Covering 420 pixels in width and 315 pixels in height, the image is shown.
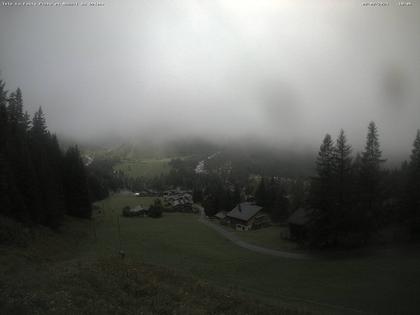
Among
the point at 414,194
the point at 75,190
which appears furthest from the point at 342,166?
the point at 75,190

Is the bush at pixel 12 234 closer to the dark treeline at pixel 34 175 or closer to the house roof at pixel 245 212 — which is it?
the dark treeline at pixel 34 175

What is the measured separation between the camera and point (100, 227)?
61.7 meters

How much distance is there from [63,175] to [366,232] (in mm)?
50070

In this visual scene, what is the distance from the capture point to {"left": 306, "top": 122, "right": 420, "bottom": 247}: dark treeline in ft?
140

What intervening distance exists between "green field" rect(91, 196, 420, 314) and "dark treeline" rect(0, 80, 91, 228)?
8577 mm

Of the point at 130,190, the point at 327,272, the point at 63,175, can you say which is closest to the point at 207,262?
the point at 327,272

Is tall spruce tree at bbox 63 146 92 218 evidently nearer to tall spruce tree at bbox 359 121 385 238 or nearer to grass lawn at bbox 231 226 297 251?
grass lawn at bbox 231 226 297 251

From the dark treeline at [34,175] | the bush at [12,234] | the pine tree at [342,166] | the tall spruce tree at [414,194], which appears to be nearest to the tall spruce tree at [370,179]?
the pine tree at [342,166]

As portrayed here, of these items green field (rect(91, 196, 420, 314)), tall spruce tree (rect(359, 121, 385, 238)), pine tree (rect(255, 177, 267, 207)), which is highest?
tall spruce tree (rect(359, 121, 385, 238))

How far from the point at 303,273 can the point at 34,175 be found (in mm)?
33800

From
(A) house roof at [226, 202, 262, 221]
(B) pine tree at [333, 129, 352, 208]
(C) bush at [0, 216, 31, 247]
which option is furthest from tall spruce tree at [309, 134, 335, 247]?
(A) house roof at [226, 202, 262, 221]

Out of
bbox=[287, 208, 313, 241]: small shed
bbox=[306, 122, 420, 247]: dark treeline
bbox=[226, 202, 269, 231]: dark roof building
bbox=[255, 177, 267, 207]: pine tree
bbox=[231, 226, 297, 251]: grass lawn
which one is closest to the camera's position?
bbox=[306, 122, 420, 247]: dark treeline

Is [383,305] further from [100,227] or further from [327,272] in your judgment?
[100,227]

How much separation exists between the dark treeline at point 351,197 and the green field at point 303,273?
16.5 feet
